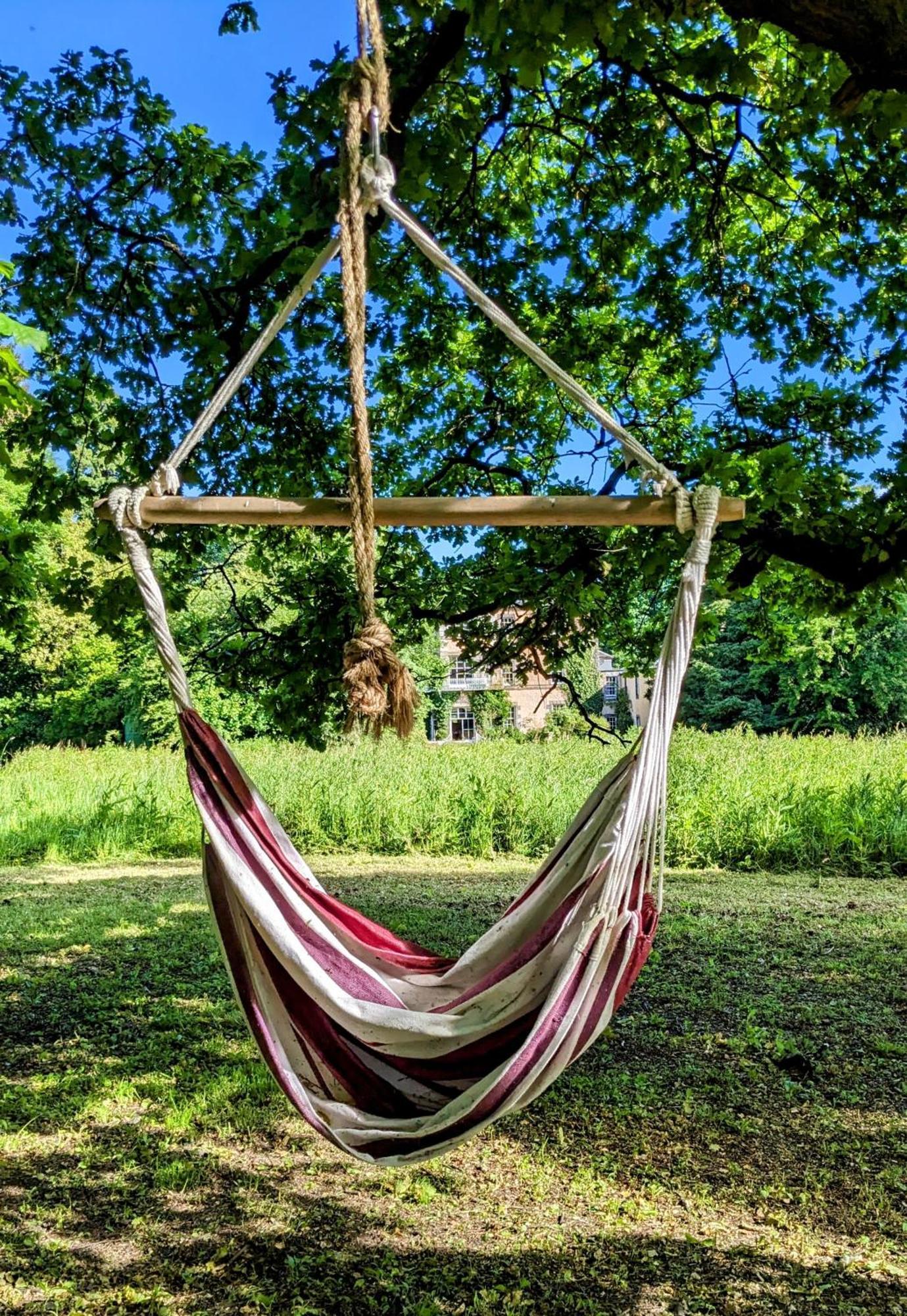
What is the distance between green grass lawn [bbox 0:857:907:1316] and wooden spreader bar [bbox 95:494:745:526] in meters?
1.48

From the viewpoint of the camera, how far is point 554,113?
12.4 ft

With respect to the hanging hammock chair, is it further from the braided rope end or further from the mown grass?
the mown grass

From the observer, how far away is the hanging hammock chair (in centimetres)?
161

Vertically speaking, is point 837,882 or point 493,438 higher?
point 493,438

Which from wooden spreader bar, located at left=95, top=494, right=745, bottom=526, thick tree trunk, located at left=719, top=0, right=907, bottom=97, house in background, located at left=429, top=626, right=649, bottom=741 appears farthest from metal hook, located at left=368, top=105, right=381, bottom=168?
house in background, located at left=429, top=626, right=649, bottom=741

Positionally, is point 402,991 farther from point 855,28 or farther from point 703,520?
point 855,28

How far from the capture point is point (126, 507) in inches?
67.7

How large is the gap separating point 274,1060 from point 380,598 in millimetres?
3024

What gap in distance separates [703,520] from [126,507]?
3.20ft

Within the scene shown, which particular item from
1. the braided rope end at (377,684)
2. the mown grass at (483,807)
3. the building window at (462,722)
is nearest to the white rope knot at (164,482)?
the braided rope end at (377,684)

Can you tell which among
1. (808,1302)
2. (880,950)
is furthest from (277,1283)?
(880,950)

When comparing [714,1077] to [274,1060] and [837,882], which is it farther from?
[837,882]

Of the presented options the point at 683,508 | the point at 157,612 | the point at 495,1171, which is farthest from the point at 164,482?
the point at 495,1171

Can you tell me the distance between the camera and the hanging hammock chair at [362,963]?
1.61 m
